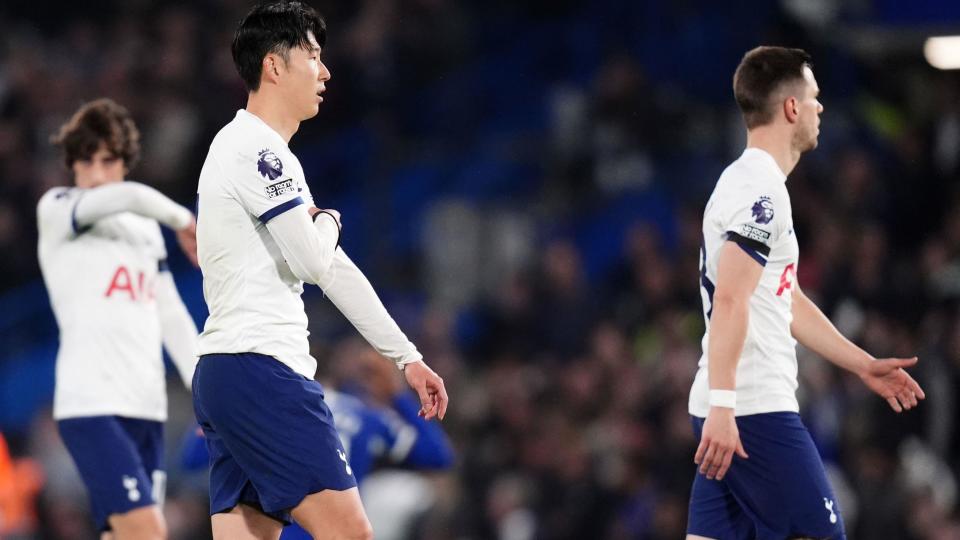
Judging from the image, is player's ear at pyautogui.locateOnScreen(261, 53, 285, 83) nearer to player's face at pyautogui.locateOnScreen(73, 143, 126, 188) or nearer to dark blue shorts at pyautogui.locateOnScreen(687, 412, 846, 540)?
dark blue shorts at pyautogui.locateOnScreen(687, 412, 846, 540)

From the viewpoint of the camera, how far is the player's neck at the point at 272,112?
4820mm

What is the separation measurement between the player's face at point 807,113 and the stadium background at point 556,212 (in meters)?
3.62

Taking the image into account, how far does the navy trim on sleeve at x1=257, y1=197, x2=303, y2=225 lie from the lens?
180 inches

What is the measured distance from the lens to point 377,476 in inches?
419

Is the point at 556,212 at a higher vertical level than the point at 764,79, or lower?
lower

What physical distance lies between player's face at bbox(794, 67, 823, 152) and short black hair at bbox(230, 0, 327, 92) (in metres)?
1.80

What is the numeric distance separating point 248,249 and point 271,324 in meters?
0.25

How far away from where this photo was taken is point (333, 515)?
4.58 meters

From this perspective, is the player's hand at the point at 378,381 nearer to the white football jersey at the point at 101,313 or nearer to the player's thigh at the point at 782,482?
the white football jersey at the point at 101,313

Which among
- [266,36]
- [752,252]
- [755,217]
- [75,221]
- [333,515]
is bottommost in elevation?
[333,515]

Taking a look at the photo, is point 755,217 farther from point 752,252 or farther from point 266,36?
point 266,36

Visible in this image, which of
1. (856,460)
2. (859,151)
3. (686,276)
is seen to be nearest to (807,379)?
(856,460)

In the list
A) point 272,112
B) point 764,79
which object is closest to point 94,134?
point 272,112

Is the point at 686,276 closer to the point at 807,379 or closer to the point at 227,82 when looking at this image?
the point at 807,379
